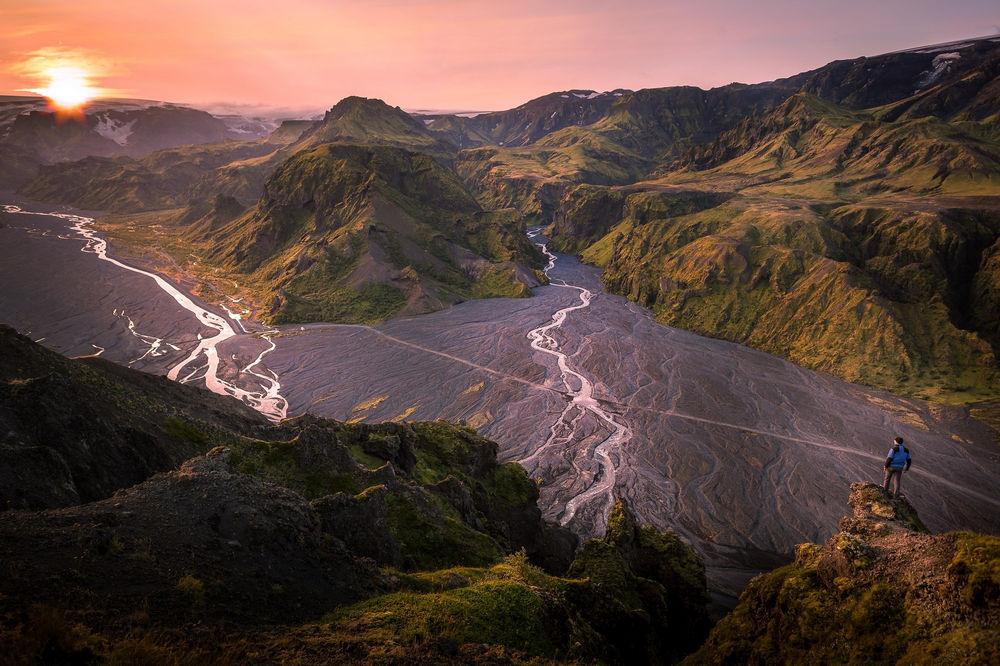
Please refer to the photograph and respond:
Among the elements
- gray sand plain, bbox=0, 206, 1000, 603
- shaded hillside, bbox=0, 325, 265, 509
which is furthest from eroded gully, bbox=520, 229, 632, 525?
shaded hillside, bbox=0, 325, 265, 509

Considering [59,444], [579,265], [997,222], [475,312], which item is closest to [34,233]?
[475,312]

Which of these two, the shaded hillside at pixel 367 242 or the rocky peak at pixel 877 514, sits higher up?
the shaded hillside at pixel 367 242

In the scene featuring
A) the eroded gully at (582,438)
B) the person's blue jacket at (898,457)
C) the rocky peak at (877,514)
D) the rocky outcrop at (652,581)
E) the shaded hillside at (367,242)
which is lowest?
the eroded gully at (582,438)

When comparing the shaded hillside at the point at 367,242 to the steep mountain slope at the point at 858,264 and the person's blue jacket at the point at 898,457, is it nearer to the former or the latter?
the steep mountain slope at the point at 858,264

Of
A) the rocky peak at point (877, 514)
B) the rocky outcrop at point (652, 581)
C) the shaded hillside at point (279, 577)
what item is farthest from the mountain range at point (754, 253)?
the shaded hillside at point (279, 577)

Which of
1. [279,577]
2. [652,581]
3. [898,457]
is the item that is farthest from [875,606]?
[279,577]

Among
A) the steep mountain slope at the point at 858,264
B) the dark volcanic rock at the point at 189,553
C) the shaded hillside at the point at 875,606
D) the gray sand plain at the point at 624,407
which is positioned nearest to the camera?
the dark volcanic rock at the point at 189,553
